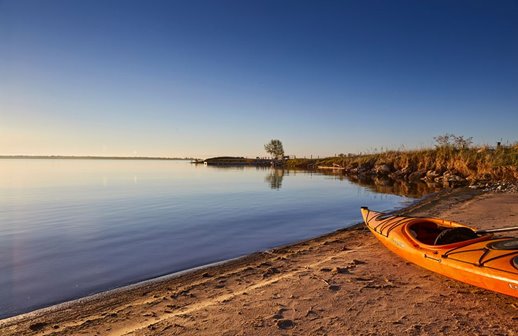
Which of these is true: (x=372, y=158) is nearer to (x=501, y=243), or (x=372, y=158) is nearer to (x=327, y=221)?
(x=327, y=221)

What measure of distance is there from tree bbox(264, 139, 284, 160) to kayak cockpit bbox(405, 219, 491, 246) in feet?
285

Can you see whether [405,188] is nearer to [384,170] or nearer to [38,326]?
[384,170]

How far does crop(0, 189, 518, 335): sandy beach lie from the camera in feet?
13.1

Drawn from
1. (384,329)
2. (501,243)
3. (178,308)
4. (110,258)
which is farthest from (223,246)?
(501,243)

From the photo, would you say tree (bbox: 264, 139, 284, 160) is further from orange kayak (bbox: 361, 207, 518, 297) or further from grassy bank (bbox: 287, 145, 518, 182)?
orange kayak (bbox: 361, 207, 518, 297)

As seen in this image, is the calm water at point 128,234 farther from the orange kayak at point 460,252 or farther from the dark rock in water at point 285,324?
the dark rock in water at point 285,324

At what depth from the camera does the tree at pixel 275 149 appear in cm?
9494

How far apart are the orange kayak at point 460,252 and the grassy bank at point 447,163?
65.1 feet

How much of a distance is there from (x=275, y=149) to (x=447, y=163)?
223 feet

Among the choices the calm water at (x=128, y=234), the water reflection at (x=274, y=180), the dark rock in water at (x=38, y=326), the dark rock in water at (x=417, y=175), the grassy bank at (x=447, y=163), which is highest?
the grassy bank at (x=447, y=163)

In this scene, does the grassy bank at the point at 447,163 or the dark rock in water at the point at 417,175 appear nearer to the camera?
the grassy bank at the point at 447,163

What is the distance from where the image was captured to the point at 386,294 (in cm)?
495

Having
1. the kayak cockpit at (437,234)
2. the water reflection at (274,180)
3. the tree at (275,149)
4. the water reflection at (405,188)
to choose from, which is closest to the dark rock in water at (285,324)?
the kayak cockpit at (437,234)

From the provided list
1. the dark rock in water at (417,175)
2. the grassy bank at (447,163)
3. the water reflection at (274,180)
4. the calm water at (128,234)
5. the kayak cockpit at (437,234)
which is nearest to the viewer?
the kayak cockpit at (437,234)
